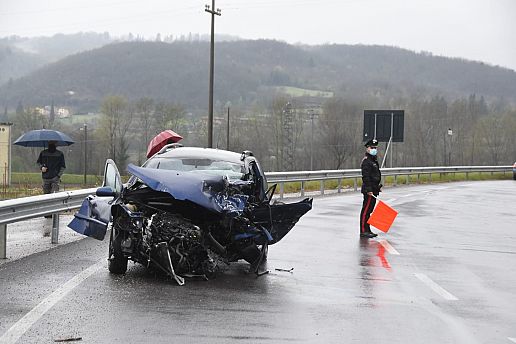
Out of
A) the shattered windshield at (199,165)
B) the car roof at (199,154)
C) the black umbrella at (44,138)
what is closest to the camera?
the shattered windshield at (199,165)

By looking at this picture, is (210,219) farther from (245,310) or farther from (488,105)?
(488,105)

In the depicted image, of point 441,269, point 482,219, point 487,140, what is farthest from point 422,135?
point 441,269

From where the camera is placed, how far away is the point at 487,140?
107500 millimetres

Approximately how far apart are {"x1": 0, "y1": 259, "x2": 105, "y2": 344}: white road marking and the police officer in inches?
Answer: 244

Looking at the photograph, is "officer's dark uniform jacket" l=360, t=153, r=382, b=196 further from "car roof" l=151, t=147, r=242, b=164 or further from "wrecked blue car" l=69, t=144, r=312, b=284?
"wrecked blue car" l=69, t=144, r=312, b=284

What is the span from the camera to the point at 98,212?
9852 millimetres

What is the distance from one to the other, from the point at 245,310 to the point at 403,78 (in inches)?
5045

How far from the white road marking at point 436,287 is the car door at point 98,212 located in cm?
383

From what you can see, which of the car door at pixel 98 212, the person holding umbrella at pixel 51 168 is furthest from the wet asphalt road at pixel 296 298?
the person holding umbrella at pixel 51 168

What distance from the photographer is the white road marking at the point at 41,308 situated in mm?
6027

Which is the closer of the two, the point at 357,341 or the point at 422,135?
the point at 357,341

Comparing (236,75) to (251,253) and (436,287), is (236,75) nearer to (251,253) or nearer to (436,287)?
(251,253)

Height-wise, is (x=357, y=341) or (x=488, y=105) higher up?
(x=488, y=105)

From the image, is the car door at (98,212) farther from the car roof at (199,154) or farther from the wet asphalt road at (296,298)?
the car roof at (199,154)
